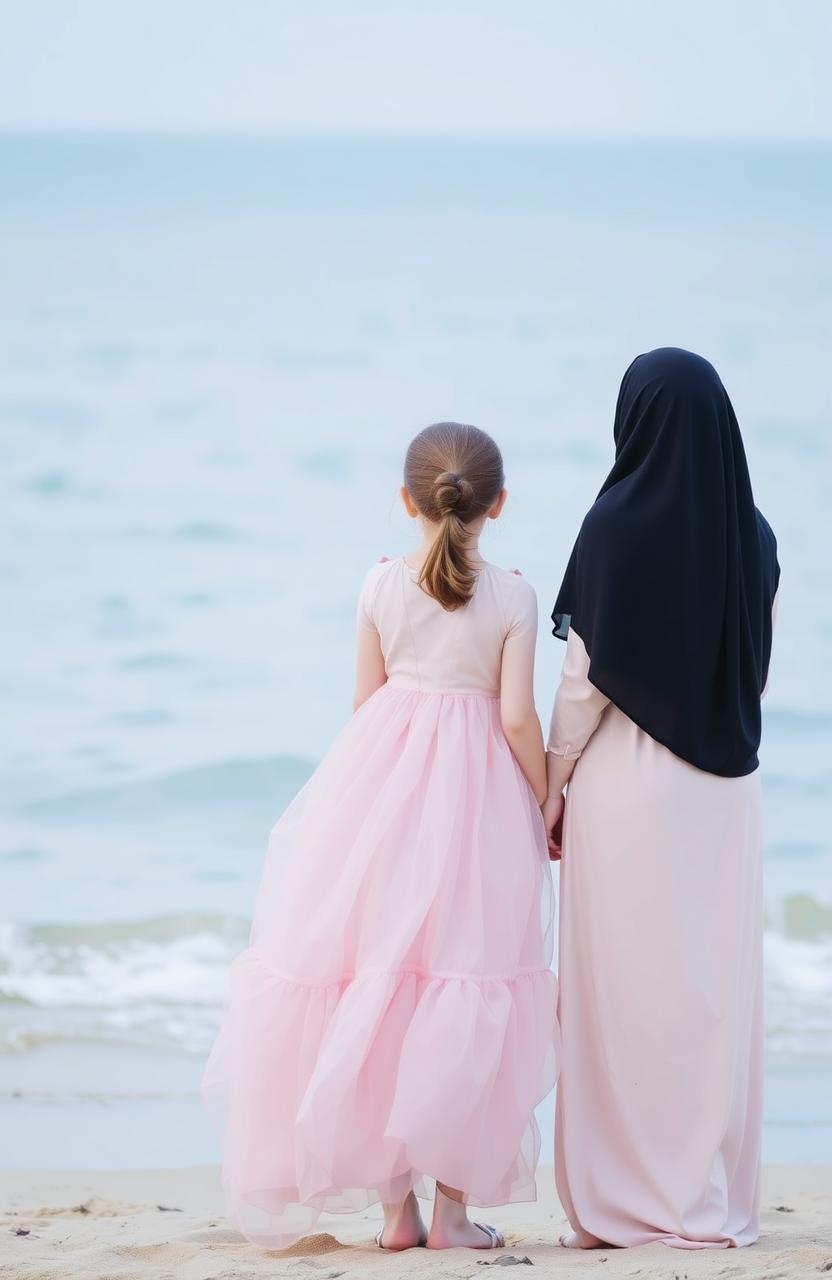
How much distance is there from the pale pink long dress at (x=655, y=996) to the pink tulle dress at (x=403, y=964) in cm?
10

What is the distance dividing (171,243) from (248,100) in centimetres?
299

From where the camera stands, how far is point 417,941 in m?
2.74

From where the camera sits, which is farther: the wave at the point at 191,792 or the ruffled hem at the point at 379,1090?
the wave at the point at 191,792

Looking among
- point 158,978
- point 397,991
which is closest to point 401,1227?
point 397,991

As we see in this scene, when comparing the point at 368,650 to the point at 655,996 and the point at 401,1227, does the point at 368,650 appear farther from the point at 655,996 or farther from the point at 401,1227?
the point at 401,1227

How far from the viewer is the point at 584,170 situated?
48.8 ft

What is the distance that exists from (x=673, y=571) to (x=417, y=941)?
0.86 meters

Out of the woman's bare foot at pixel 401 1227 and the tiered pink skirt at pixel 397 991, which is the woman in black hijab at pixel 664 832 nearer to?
the tiered pink skirt at pixel 397 991

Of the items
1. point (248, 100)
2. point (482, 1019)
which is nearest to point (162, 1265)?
point (482, 1019)

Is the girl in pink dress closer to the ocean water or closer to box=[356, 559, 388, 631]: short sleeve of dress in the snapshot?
box=[356, 559, 388, 631]: short sleeve of dress

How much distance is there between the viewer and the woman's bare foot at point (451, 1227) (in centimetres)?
279

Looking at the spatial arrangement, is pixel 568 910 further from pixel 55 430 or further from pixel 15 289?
pixel 15 289

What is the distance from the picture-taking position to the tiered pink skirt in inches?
105

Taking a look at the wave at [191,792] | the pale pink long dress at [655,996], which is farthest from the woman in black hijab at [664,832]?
the wave at [191,792]
